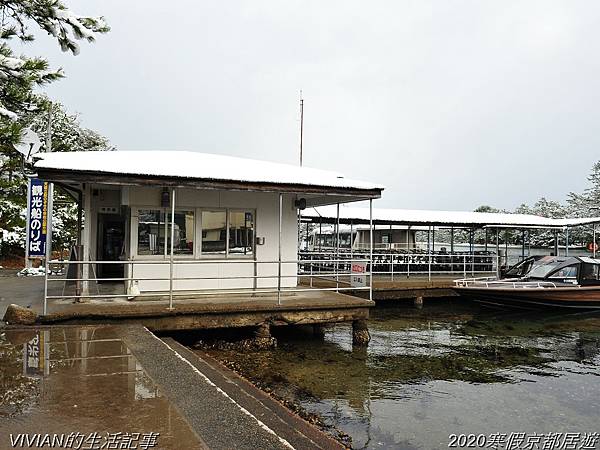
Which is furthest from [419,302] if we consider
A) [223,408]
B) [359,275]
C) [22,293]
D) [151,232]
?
[223,408]

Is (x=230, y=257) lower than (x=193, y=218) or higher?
lower

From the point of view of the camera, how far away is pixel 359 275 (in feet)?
38.1

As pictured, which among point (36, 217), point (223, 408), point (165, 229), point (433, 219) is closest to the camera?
point (223, 408)

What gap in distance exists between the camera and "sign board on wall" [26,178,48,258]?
15312 mm

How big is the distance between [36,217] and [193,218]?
24.2 ft

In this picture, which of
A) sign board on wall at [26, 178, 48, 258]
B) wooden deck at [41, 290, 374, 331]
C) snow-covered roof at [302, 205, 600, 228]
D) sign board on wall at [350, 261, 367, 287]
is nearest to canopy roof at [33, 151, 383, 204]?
sign board on wall at [350, 261, 367, 287]

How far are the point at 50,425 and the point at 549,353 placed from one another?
11.0 m

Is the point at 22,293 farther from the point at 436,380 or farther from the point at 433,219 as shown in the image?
the point at 433,219

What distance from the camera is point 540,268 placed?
63.0ft

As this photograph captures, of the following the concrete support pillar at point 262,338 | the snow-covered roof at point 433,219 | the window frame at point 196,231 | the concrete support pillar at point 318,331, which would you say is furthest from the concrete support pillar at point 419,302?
the concrete support pillar at point 262,338

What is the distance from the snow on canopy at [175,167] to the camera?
9.30 metres

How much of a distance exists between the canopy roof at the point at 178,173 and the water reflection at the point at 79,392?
10.2 feet

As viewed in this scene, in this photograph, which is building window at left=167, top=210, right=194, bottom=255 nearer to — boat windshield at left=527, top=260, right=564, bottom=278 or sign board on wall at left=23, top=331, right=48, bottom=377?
sign board on wall at left=23, top=331, right=48, bottom=377

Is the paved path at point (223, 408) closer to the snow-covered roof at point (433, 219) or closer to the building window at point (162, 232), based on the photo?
the building window at point (162, 232)
